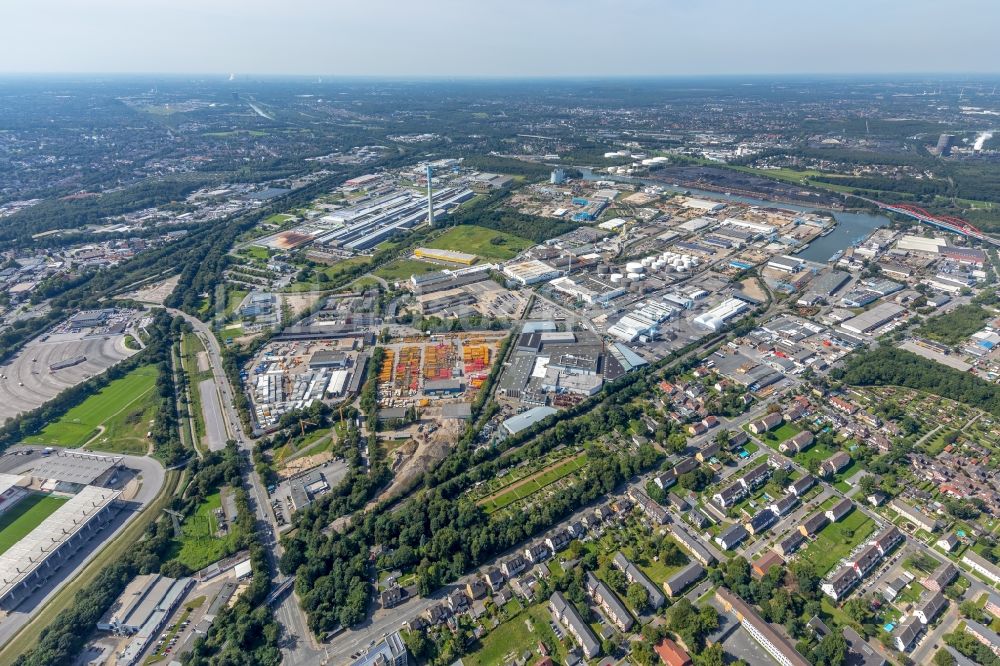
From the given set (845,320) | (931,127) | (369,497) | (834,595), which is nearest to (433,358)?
(369,497)

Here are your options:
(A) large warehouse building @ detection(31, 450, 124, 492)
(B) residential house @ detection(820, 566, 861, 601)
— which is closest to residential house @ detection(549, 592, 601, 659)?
(B) residential house @ detection(820, 566, 861, 601)

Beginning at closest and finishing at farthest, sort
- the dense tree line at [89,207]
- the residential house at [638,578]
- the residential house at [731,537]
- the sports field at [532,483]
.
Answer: the residential house at [638,578]
the residential house at [731,537]
the sports field at [532,483]
the dense tree line at [89,207]

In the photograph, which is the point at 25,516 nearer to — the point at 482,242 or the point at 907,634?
the point at 907,634

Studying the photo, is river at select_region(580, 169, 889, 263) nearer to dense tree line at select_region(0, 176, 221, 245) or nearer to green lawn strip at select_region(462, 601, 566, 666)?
green lawn strip at select_region(462, 601, 566, 666)

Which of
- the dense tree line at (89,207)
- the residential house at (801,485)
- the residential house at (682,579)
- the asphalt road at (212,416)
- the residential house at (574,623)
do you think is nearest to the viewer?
the residential house at (574,623)

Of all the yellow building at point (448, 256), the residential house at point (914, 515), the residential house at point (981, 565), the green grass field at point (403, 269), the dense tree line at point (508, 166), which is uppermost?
the dense tree line at point (508, 166)

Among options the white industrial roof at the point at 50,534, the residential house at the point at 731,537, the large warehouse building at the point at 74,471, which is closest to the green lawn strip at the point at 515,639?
the residential house at the point at 731,537

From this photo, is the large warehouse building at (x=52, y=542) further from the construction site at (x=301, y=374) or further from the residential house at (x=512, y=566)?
the residential house at (x=512, y=566)

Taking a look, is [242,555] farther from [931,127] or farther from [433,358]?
[931,127]
